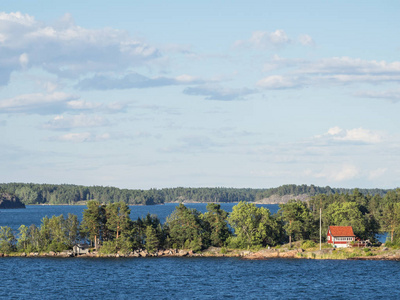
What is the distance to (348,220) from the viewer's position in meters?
144

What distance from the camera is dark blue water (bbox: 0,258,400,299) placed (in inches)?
3654

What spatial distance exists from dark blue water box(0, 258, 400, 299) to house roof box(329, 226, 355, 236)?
1228 cm

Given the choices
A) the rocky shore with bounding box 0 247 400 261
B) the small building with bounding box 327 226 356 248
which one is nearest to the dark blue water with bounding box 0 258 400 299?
the rocky shore with bounding box 0 247 400 261

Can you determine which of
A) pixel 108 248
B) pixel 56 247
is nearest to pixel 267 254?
pixel 108 248

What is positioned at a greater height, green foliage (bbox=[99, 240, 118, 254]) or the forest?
the forest

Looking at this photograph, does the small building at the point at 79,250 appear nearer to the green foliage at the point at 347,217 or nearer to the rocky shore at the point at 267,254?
the rocky shore at the point at 267,254

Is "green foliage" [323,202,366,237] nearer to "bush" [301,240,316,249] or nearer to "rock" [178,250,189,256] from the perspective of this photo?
"bush" [301,240,316,249]

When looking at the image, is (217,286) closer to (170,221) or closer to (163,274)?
(163,274)

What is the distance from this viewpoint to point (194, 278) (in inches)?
4200

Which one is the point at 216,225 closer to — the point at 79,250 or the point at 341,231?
the point at 341,231

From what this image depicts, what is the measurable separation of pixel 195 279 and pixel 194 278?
1207mm

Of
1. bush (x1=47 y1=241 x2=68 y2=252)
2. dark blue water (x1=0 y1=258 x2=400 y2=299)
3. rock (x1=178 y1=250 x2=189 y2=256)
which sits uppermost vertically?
bush (x1=47 y1=241 x2=68 y2=252)

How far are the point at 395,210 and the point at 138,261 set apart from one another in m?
67.4

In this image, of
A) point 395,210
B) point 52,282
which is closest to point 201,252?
point 52,282
